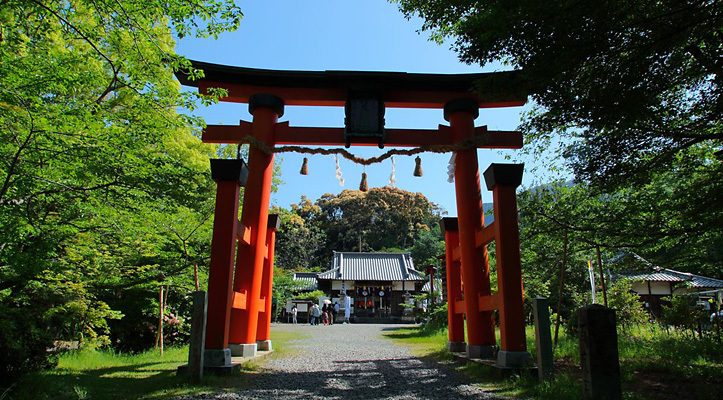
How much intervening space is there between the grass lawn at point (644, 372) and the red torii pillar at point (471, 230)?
1.75 ft

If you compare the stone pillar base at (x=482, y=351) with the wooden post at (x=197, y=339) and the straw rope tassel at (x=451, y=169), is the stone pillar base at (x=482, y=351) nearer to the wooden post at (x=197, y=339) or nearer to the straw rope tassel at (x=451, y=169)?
the straw rope tassel at (x=451, y=169)

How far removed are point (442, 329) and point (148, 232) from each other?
9.43m

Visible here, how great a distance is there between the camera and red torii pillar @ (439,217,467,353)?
786cm

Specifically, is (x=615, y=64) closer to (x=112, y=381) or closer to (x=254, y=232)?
(x=254, y=232)

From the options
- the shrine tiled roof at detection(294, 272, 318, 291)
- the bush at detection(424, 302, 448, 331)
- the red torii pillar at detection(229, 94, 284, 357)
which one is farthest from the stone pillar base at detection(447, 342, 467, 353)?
the shrine tiled roof at detection(294, 272, 318, 291)

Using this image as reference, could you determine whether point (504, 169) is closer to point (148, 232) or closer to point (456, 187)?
point (456, 187)

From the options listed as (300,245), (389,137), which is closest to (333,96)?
(389,137)

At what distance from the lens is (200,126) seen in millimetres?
5066

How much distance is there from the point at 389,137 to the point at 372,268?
2227cm

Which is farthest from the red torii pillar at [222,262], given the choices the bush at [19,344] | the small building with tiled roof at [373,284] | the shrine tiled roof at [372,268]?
the shrine tiled roof at [372,268]

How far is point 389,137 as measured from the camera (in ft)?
23.9

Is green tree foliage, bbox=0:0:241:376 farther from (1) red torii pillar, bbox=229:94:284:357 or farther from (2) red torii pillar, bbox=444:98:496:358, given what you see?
(2) red torii pillar, bbox=444:98:496:358

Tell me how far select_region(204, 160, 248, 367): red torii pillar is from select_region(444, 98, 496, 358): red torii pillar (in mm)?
3648

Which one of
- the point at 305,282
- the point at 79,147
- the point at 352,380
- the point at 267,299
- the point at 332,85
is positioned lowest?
the point at 352,380
